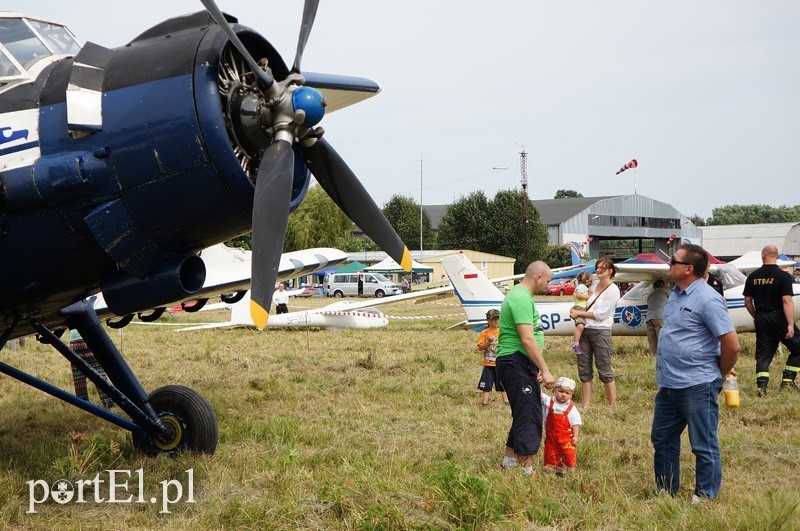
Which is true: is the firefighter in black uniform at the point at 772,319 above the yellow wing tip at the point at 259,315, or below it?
below

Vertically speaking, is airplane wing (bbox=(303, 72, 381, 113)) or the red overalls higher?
airplane wing (bbox=(303, 72, 381, 113))

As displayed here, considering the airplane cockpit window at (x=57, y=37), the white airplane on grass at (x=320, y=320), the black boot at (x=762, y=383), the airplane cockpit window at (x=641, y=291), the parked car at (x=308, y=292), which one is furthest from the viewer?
the parked car at (x=308, y=292)

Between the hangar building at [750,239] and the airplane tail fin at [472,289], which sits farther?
the hangar building at [750,239]

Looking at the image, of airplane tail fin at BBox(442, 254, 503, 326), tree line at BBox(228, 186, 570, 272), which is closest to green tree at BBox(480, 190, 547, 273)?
tree line at BBox(228, 186, 570, 272)

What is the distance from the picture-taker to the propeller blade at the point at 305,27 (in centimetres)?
484

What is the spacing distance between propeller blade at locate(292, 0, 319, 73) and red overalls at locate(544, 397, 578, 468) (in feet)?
9.85

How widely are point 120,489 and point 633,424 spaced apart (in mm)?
4646

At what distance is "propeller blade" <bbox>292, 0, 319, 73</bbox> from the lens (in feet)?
15.9

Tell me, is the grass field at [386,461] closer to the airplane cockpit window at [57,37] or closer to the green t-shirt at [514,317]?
the green t-shirt at [514,317]

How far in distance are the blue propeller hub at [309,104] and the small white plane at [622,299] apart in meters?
9.86

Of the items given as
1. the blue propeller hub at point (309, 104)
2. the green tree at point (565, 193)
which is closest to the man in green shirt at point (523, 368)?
the blue propeller hub at point (309, 104)

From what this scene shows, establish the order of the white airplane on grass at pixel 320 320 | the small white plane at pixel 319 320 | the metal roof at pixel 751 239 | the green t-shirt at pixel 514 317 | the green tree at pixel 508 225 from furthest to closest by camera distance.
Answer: the metal roof at pixel 751 239 < the green tree at pixel 508 225 < the small white plane at pixel 319 320 < the white airplane on grass at pixel 320 320 < the green t-shirt at pixel 514 317

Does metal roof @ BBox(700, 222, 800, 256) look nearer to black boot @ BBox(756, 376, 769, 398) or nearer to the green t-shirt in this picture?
black boot @ BBox(756, 376, 769, 398)

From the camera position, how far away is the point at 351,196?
5.68 meters
